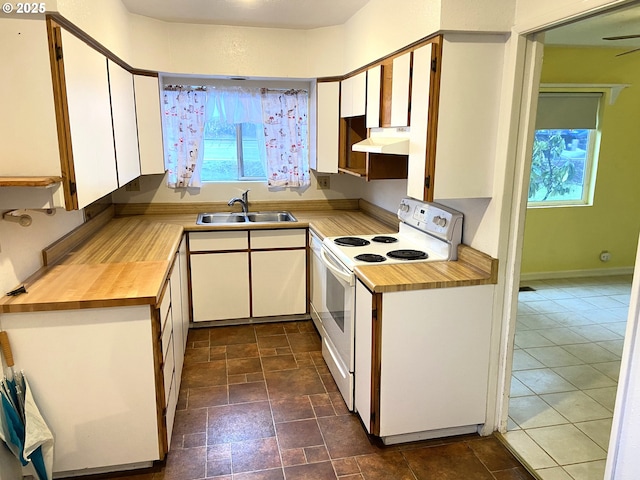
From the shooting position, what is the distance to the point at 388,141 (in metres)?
2.70

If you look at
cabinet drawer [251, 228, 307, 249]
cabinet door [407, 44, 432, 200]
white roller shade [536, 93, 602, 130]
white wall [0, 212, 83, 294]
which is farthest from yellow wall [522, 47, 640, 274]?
white wall [0, 212, 83, 294]

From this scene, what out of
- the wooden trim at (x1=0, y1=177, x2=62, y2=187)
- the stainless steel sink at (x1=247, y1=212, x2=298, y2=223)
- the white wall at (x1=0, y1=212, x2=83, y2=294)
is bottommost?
the stainless steel sink at (x1=247, y1=212, x2=298, y2=223)

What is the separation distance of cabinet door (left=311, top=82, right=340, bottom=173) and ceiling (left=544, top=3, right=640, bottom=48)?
1596 millimetres

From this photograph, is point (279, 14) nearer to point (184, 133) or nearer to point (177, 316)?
point (184, 133)

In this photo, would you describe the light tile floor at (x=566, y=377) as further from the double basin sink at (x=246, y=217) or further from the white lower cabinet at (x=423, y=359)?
the double basin sink at (x=246, y=217)

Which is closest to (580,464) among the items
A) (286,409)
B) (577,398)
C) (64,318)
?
(577,398)

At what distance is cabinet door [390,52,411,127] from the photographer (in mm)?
2439

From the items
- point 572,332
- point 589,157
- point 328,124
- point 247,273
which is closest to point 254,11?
point 328,124

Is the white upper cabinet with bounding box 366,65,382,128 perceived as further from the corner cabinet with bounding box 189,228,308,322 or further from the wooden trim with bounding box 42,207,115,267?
the wooden trim with bounding box 42,207,115,267

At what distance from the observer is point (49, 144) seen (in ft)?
6.17

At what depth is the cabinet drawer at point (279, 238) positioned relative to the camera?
3725mm

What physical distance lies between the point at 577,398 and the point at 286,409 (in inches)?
69.0

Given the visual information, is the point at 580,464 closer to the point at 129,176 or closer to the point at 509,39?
the point at 509,39

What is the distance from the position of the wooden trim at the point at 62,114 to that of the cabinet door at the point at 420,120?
61.8 inches
